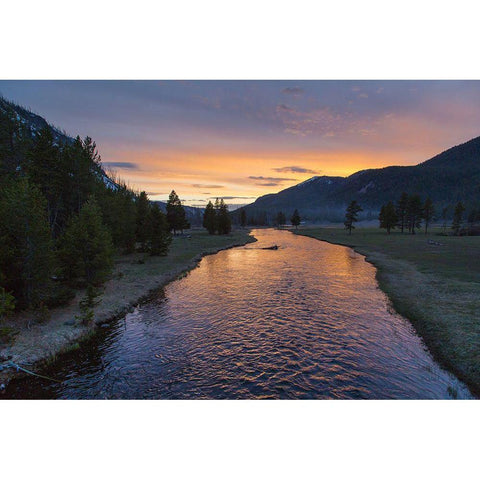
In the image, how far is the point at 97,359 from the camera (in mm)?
17203

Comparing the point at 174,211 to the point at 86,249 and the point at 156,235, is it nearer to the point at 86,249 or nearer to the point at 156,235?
the point at 156,235

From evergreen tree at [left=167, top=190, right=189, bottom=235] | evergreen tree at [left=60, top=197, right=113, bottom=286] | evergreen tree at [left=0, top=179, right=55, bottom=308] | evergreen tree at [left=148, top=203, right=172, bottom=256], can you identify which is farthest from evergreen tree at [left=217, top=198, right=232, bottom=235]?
evergreen tree at [left=0, top=179, right=55, bottom=308]

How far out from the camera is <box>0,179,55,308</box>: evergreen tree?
64.1 ft

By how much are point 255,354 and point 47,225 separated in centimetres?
1953

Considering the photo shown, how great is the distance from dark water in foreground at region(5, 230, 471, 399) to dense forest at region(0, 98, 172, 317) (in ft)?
21.0

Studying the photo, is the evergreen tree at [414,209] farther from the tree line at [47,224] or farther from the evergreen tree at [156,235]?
the tree line at [47,224]

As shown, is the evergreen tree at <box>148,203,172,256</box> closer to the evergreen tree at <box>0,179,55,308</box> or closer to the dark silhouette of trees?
the evergreen tree at <box>0,179,55,308</box>

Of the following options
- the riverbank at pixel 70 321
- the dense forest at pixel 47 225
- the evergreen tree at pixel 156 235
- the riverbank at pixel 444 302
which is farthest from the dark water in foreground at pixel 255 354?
the evergreen tree at pixel 156 235

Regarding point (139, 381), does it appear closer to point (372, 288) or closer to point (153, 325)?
point (153, 325)

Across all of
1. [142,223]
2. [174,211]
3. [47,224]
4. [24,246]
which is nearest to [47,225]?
[47,224]

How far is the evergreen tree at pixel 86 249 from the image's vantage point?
1036 inches

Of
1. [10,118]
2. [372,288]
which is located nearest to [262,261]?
[372,288]

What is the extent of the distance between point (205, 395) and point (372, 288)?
2592cm

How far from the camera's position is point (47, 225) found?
21484 mm
